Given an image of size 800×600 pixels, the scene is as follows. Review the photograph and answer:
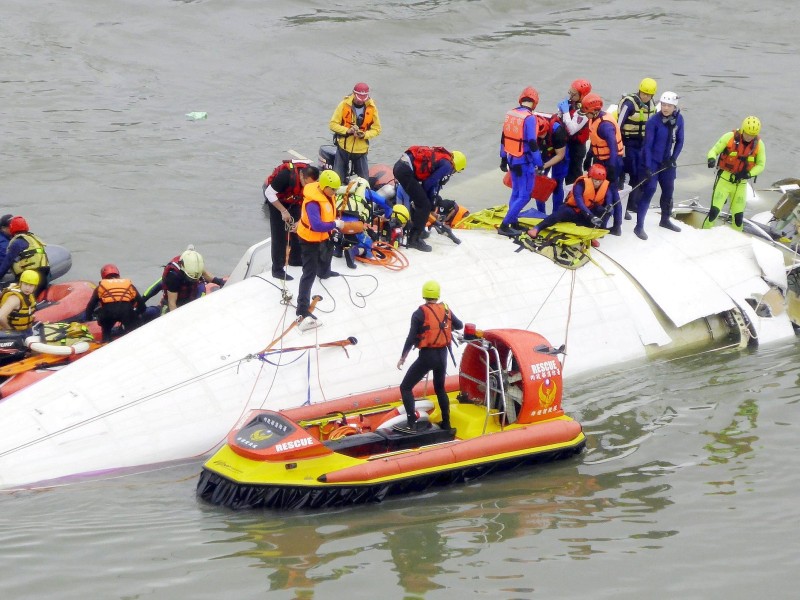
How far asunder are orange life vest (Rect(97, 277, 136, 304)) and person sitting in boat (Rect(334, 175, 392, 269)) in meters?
2.36

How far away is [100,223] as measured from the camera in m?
16.9

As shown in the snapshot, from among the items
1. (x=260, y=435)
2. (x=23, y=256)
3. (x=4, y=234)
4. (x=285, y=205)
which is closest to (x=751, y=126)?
(x=285, y=205)

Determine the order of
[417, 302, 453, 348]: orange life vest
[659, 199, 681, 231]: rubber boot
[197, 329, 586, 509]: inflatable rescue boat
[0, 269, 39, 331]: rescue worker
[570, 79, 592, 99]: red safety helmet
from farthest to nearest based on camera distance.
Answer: [659, 199, 681, 231]: rubber boot < [570, 79, 592, 99]: red safety helmet < [0, 269, 39, 331]: rescue worker < [417, 302, 453, 348]: orange life vest < [197, 329, 586, 509]: inflatable rescue boat

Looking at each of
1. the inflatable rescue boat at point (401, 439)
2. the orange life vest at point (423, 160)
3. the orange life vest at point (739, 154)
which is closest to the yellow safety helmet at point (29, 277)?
the inflatable rescue boat at point (401, 439)

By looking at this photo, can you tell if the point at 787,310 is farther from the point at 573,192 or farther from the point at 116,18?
the point at 116,18

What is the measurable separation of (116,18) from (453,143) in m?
9.02

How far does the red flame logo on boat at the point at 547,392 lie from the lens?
10047mm

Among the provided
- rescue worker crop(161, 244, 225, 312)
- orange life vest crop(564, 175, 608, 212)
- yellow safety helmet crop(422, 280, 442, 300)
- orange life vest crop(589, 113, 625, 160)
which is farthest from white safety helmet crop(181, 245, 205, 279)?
orange life vest crop(589, 113, 625, 160)

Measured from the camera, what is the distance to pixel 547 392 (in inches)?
397

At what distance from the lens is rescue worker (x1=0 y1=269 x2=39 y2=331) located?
11867 millimetres

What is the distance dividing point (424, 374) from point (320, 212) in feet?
5.98

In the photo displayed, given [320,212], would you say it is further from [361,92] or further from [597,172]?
[361,92]

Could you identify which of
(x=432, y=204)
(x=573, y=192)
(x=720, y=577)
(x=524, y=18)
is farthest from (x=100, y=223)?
(x=524, y=18)

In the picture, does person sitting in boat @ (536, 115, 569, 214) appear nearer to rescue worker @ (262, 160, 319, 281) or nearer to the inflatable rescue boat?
the inflatable rescue boat
